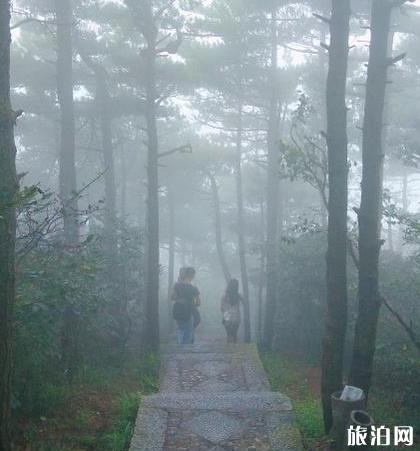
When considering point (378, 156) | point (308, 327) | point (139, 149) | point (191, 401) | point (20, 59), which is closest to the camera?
point (378, 156)

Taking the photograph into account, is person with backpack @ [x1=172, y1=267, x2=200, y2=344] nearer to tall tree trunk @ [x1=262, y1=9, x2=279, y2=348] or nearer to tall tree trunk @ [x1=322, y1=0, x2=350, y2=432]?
tall tree trunk @ [x1=262, y1=9, x2=279, y2=348]

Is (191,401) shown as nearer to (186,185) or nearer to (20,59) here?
(20,59)

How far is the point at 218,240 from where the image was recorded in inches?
1145

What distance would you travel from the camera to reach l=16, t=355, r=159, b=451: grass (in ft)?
23.6

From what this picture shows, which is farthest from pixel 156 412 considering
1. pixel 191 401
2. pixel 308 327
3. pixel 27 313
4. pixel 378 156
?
pixel 308 327

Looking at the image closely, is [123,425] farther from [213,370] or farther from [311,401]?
[213,370]

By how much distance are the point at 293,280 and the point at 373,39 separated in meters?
8.37

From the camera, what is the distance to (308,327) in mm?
15023

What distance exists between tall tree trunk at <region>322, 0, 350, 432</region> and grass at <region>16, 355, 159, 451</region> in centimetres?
287

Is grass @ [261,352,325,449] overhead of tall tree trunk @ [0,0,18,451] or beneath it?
beneath

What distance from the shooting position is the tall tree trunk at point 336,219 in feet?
24.7

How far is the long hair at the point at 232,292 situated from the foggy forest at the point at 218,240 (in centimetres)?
4

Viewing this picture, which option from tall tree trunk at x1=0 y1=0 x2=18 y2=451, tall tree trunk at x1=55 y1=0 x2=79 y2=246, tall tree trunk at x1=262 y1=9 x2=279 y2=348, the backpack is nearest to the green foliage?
tall tree trunk at x1=0 y1=0 x2=18 y2=451

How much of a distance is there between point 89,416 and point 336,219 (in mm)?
4594
